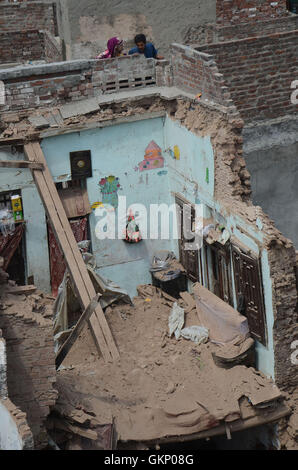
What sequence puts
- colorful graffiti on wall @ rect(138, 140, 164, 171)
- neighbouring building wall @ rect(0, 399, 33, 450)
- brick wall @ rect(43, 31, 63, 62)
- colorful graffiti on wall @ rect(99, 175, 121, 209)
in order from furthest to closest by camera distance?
brick wall @ rect(43, 31, 63, 62)
colorful graffiti on wall @ rect(138, 140, 164, 171)
colorful graffiti on wall @ rect(99, 175, 121, 209)
neighbouring building wall @ rect(0, 399, 33, 450)

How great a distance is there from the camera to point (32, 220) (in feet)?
46.4

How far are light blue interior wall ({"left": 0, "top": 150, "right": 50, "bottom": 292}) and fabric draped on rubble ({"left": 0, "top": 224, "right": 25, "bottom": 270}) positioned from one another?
12cm

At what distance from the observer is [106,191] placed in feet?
47.7

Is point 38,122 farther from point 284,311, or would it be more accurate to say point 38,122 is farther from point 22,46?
point 22,46

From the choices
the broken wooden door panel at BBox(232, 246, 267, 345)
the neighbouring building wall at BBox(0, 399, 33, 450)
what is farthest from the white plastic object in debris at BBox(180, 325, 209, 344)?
the neighbouring building wall at BBox(0, 399, 33, 450)

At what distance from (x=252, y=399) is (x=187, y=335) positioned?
1714 mm

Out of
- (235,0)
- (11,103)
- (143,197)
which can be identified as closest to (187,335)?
(143,197)

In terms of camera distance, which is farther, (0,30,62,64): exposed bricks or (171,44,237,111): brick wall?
(0,30,62,64): exposed bricks

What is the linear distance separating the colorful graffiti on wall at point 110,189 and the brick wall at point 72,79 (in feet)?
4.41

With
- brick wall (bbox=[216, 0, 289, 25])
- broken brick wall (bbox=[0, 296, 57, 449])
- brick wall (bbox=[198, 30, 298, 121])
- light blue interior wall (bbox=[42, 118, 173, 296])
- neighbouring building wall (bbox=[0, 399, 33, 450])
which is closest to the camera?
neighbouring building wall (bbox=[0, 399, 33, 450])

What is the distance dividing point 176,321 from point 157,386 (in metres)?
1.40

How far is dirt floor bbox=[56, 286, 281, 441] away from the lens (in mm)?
11572

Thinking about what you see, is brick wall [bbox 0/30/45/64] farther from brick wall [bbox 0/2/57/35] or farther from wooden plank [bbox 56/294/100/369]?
wooden plank [bbox 56/294/100/369]

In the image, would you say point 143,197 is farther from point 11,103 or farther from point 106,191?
point 11,103
